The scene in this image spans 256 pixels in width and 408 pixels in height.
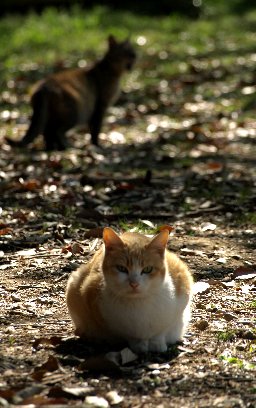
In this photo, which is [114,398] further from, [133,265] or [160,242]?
[160,242]

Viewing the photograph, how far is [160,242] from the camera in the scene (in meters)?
4.20

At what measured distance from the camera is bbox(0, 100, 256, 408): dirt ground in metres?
3.84

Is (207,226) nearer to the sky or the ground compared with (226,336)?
nearer to the ground

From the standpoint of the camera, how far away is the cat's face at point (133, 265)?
4.04 meters

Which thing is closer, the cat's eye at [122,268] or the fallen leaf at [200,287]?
the cat's eye at [122,268]

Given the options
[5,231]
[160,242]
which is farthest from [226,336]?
[5,231]

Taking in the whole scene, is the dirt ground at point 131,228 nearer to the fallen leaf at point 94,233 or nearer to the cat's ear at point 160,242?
the fallen leaf at point 94,233

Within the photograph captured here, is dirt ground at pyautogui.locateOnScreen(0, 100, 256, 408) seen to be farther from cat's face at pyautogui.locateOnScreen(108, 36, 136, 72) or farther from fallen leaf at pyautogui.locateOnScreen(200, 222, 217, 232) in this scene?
cat's face at pyautogui.locateOnScreen(108, 36, 136, 72)

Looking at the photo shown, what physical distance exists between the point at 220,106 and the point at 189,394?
28.3 ft

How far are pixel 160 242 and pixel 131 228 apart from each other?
2.39 metres

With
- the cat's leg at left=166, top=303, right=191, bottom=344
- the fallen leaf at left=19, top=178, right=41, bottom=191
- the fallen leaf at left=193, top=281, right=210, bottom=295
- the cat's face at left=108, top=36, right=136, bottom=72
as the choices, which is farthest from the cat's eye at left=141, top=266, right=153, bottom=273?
the cat's face at left=108, top=36, right=136, bottom=72

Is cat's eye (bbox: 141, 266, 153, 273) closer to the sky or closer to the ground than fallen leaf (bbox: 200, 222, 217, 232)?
closer to the sky

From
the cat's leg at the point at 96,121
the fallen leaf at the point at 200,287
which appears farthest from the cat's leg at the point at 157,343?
the cat's leg at the point at 96,121

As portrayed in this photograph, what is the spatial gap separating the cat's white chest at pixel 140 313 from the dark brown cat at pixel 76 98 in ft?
19.4
